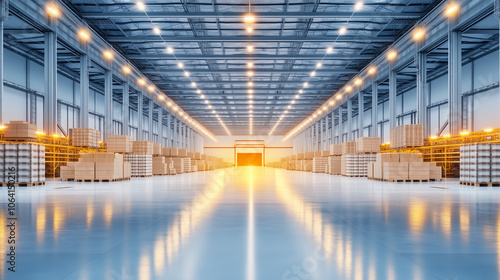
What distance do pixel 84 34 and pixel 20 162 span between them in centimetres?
876

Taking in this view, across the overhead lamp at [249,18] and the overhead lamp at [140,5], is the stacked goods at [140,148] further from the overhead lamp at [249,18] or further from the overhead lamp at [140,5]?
the overhead lamp at [249,18]

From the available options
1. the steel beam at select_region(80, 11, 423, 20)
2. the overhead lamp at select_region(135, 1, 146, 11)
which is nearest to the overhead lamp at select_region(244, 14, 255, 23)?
the steel beam at select_region(80, 11, 423, 20)

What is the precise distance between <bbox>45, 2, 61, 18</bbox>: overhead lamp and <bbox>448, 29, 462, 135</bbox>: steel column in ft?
51.7

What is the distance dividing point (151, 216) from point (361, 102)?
24269 millimetres

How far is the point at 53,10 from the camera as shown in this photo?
48.0 ft

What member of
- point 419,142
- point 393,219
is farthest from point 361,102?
point 393,219

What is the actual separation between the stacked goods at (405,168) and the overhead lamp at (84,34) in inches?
562

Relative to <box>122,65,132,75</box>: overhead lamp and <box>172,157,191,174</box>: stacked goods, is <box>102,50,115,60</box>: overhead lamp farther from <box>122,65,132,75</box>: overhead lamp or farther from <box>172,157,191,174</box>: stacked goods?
<box>172,157,191,174</box>: stacked goods

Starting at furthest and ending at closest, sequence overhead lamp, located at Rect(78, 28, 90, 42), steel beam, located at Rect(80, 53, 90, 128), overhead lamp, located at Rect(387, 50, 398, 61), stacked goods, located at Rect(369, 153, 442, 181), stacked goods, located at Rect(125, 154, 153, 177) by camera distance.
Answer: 1. overhead lamp, located at Rect(387, 50, 398, 61)
2. stacked goods, located at Rect(125, 154, 153, 177)
3. steel beam, located at Rect(80, 53, 90, 128)
4. overhead lamp, located at Rect(78, 28, 90, 42)
5. stacked goods, located at Rect(369, 153, 442, 181)

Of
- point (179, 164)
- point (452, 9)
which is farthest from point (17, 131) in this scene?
point (452, 9)

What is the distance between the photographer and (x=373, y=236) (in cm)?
352

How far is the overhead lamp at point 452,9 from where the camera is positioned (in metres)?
14.2

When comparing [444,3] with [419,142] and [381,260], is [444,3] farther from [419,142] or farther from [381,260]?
[381,260]

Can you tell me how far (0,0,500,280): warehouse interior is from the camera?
289cm
